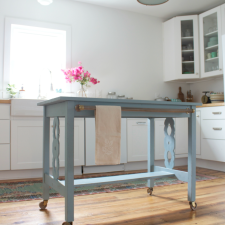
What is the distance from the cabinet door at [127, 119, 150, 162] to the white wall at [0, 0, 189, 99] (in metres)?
0.72

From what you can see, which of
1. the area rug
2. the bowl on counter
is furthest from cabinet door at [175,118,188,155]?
the area rug

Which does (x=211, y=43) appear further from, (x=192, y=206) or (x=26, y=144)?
(x=26, y=144)

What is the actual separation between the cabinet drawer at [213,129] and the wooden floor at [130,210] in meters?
1.19

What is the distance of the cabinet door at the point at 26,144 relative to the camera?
3.00m

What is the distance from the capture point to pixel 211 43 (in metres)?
4.01

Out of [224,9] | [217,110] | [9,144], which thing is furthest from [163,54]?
[9,144]

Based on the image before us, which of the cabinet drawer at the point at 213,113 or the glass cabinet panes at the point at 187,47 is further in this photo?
the glass cabinet panes at the point at 187,47

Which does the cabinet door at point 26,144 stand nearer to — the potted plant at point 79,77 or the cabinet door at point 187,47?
the potted plant at point 79,77

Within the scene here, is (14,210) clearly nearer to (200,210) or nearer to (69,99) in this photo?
(69,99)

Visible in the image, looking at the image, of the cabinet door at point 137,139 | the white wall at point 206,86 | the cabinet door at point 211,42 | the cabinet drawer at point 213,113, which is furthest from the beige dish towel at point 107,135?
the white wall at point 206,86

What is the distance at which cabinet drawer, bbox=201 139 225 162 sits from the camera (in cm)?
348

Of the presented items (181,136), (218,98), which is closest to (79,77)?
(181,136)

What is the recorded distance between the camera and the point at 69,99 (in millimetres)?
1541

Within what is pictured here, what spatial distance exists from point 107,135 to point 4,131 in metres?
1.79
